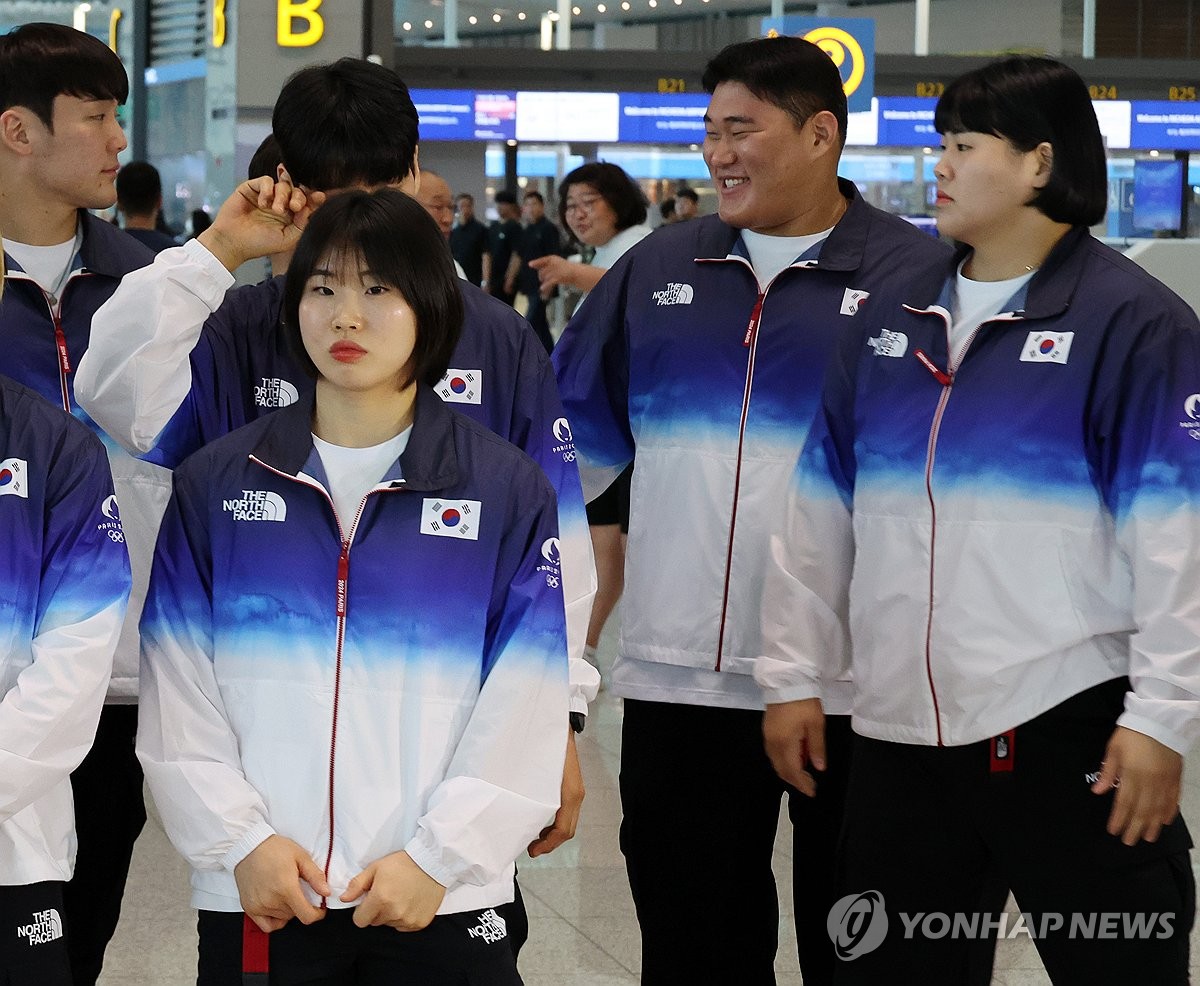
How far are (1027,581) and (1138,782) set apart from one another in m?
0.29

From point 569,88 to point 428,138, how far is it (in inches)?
56.3

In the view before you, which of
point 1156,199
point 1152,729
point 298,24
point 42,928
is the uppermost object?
point 298,24

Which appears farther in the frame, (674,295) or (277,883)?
(674,295)

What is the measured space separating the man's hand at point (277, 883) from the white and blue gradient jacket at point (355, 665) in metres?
0.02

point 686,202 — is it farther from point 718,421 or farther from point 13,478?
point 13,478

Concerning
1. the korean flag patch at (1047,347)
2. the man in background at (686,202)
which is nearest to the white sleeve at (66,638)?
the korean flag patch at (1047,347)

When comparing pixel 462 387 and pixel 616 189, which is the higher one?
pixel 616 189

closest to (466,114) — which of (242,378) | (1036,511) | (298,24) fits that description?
(298,24)

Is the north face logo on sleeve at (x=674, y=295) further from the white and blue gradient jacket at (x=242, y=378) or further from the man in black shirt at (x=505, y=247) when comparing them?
the man in black shirt at (x=505, y=247)

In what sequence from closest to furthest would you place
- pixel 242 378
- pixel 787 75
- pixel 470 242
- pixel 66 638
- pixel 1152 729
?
pixel 66 638, pixel 1152 729, pixel 242 378, pixel 787 75, pixel 470 242

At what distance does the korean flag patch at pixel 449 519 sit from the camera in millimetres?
1972

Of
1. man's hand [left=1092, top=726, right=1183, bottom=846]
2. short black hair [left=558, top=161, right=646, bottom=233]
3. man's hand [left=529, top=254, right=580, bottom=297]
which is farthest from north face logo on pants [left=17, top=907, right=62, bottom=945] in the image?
short black hair [left=558, top=161, right=646, bottom=233]

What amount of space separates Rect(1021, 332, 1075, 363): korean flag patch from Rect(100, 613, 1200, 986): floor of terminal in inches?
65.0

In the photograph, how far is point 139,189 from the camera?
20.7ft
